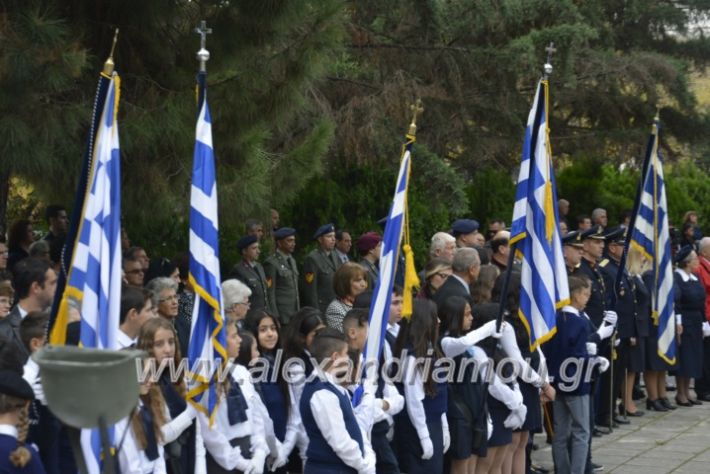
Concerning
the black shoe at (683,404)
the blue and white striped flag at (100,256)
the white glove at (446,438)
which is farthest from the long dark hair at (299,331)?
the black shoe at (683,404)

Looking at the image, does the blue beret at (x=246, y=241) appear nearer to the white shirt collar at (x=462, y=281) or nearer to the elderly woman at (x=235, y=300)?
the white shirt collar at (x=462, y=281)

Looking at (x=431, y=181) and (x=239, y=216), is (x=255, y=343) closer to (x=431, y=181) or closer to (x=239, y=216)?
(x=239, y=216)

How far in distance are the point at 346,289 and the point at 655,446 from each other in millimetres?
3895

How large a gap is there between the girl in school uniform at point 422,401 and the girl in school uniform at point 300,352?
67cm

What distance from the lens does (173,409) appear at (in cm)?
694

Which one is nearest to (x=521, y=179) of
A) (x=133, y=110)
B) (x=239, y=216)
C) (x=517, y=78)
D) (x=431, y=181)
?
(x=239, y=216)

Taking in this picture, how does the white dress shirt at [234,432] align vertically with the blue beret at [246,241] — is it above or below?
below

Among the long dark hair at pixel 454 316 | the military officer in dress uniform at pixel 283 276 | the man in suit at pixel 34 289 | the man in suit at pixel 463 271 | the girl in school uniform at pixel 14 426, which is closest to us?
the girl in school uniform at pixel 14 426

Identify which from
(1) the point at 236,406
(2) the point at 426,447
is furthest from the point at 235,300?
(2) the point at 426,447

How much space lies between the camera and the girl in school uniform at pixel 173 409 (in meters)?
6.80

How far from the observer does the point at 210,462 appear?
7102mm

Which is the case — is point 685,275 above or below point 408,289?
above

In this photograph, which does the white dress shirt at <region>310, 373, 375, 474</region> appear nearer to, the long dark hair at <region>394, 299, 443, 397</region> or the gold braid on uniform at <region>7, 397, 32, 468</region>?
the long dark hair at <region>394, 299, 443, 397</region>

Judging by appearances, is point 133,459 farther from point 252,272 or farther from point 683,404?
point 683,404
